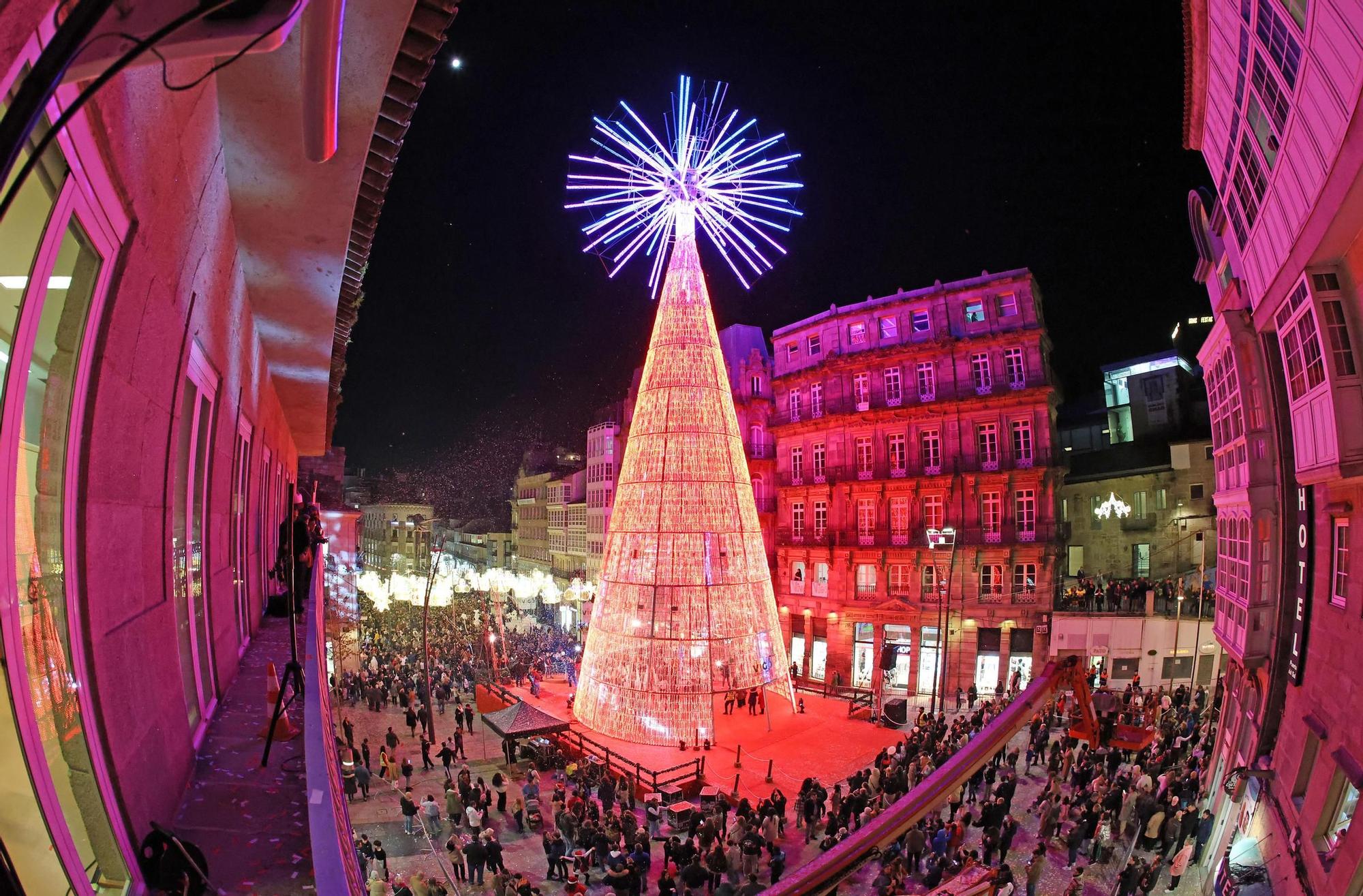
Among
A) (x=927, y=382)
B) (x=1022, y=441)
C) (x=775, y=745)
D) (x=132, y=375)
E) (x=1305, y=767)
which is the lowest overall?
(x=775, y=745)

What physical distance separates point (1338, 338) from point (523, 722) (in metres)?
21.1

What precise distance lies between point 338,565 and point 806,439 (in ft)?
84.1

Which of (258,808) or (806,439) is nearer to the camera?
(258,808)

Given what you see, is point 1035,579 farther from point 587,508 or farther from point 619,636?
point 587,508

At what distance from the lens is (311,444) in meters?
25.3

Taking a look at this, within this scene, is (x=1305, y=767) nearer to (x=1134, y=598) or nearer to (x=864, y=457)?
(x=1134, y=598)

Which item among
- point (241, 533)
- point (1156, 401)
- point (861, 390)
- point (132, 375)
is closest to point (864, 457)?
point (861, 390)

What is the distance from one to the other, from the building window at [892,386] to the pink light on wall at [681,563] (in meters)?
15.5

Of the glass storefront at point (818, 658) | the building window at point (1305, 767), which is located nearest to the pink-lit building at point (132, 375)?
the building window at point (1305, 767)

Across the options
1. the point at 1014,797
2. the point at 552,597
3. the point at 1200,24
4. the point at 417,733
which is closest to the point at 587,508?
the point at 552,597

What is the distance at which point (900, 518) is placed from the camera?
118 feet

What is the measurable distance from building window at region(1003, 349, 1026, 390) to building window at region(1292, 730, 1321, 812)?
22.5 meters

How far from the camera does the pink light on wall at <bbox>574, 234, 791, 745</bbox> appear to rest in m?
21.8

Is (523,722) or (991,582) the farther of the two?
(991,582)
